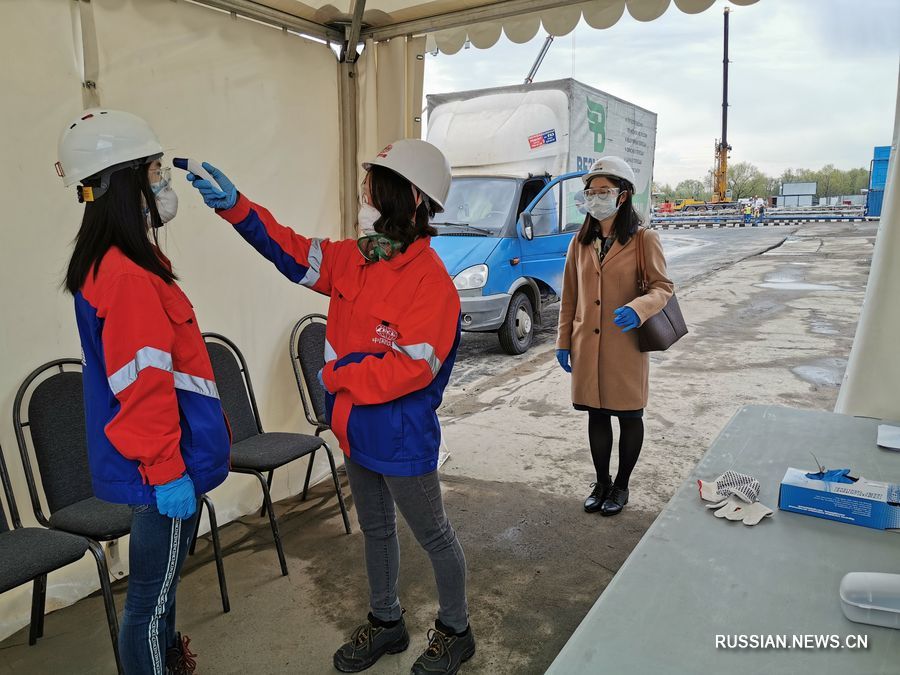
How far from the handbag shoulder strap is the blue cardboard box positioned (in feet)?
5.31

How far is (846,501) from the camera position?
148 cm

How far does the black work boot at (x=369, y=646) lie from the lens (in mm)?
2162

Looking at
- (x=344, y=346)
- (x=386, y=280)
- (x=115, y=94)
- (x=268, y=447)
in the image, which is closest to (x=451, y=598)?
(x=344, y=346)

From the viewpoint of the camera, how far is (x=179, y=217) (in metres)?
2.92

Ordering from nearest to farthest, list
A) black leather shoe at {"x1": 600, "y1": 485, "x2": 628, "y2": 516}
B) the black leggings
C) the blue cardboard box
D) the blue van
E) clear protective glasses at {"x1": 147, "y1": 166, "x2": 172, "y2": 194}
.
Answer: the blue cardboard box
clear protective glasses at {"x1": 147, "y1": 166, "x2": 172, "y2": 194}
the black leggings
black leather shoe at {"x1": 600, "y1": 485, "x2": 628, "y2": 516}
the blue van

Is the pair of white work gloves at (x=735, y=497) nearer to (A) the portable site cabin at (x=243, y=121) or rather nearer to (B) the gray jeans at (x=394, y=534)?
(B) the gray jeans at (x=394, y=534)

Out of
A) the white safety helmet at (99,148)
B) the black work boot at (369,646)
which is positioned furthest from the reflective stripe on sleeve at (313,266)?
the black work boot at (369,646)

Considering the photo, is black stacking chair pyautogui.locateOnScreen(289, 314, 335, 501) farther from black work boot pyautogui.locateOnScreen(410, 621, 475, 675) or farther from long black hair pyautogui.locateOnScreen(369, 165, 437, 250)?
long black hair pyautogui.locateOnScreen(369, 165, 437, 250)

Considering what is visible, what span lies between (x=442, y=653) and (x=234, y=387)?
65.3 inches

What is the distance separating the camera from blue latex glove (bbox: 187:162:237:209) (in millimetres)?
1915

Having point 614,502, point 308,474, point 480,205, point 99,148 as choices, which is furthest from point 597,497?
point 480,205

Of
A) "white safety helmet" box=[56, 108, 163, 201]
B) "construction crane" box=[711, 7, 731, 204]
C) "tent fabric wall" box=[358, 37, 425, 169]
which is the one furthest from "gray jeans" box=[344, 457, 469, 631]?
"construction crane" box=[711, 7, 731, 204]

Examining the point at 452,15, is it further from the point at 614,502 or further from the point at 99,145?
the point at 614,502

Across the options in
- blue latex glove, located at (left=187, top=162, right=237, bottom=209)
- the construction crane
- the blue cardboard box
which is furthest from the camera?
the construction crane
